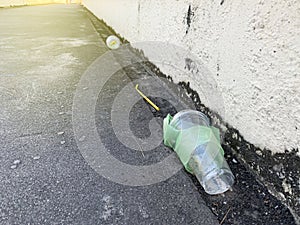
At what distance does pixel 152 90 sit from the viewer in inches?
108

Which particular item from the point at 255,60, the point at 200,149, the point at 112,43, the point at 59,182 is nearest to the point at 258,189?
the point at 200,149

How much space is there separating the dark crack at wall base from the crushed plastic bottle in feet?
0.17

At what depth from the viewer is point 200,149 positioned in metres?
1.51

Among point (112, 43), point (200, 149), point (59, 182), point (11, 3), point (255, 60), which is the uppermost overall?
point (255, 60)

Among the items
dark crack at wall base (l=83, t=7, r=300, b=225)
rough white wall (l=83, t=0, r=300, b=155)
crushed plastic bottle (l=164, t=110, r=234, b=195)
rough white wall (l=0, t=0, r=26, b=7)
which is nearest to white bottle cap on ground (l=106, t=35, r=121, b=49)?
rough white wall (l=83, t=0, r=300, b=155)

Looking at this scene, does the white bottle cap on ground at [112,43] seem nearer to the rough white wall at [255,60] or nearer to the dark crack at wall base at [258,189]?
the rough white wall at [255,60]

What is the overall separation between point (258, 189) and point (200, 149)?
1.26 feet

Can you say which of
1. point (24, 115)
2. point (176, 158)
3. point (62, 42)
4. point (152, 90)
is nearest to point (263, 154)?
point (176, 158)

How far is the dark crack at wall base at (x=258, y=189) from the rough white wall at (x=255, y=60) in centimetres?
7

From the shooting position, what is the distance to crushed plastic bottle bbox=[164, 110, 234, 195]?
1.42 meters

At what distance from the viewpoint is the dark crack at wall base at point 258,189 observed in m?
1.20

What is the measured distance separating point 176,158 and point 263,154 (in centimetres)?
54

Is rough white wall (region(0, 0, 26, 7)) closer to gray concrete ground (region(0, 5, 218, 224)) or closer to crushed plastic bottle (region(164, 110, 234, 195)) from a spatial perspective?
gray concrete ground (region(0, 5, 218, 224))

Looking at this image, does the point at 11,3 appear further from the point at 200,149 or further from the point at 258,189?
the point at 258,189
